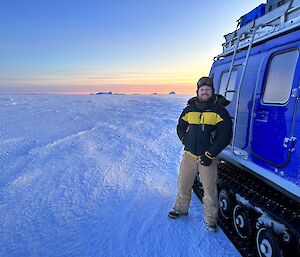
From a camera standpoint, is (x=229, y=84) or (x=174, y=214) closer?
(x=174, y=214)

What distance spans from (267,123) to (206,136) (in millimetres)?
837

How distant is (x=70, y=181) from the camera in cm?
616

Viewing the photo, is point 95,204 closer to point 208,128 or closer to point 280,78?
point 208,128

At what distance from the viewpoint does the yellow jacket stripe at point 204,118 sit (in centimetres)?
379

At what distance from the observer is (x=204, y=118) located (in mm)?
3854

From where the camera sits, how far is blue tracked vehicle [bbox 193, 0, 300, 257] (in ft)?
9.91

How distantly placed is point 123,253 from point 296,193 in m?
2.29

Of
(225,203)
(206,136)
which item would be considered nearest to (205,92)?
(206,136)

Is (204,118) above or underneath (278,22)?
underneath

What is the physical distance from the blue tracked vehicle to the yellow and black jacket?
0.19 m

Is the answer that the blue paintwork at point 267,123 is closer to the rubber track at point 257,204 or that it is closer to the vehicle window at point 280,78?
the vehicle window at point 280,78

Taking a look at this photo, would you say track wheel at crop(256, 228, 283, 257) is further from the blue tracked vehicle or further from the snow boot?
the snow boot

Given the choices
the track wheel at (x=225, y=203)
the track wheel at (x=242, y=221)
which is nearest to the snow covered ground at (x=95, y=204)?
the track wheel at (x=242, y=221)

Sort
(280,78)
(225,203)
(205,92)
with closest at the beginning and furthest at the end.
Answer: (280,78) < (205,92) < (225,203)
